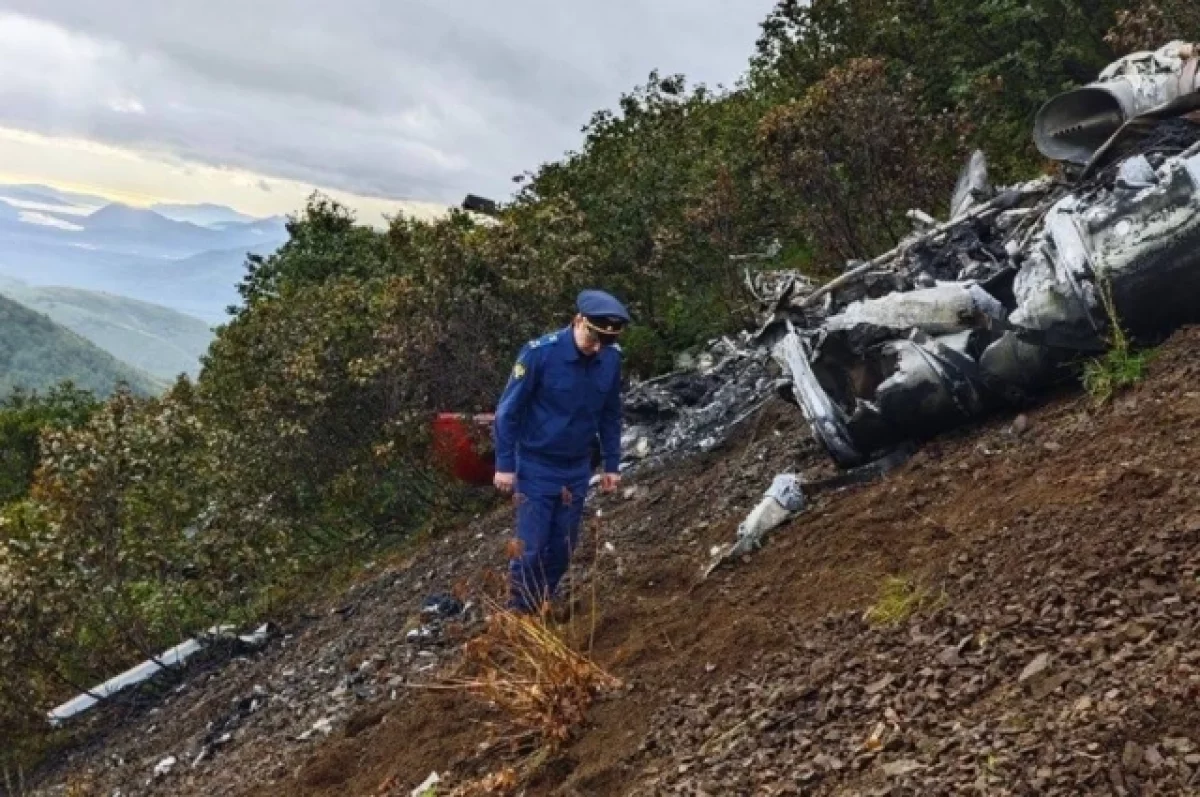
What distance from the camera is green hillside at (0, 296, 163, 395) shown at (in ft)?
471

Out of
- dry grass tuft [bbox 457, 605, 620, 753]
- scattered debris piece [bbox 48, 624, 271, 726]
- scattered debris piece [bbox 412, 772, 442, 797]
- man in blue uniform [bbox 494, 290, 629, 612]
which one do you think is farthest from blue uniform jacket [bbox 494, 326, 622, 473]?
scattered debris piece [bbox 48, 624, 271, 726]

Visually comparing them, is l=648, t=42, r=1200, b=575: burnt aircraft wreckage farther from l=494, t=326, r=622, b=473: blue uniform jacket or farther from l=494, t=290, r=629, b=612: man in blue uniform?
l=494, t=326, r=622, b=473: blue uniform jacket

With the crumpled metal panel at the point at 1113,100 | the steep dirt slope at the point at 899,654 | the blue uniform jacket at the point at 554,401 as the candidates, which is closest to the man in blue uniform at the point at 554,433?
the blue uniform jacket at the point at 554,401

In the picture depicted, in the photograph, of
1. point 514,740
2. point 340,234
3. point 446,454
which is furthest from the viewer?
point 340,234

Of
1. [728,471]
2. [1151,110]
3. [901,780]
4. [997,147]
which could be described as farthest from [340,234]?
[901,780]

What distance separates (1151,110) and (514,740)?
4375mm

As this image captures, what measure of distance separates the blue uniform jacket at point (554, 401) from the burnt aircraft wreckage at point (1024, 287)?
110cm

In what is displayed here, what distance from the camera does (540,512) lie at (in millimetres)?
5250

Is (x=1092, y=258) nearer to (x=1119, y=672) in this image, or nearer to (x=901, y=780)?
(x=1119, y=672)

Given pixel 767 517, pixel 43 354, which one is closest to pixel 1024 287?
pixel 767 517

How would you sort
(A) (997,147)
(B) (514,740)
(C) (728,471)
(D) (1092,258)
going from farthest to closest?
1. (A) (997,147)
2. (C) (728,471)
3. (D) (1092,258)
4. (B) (514,740)

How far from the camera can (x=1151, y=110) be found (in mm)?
5406

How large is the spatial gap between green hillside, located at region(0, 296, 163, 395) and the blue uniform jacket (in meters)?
147

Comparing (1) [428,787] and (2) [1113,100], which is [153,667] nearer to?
(1) [428,787]
